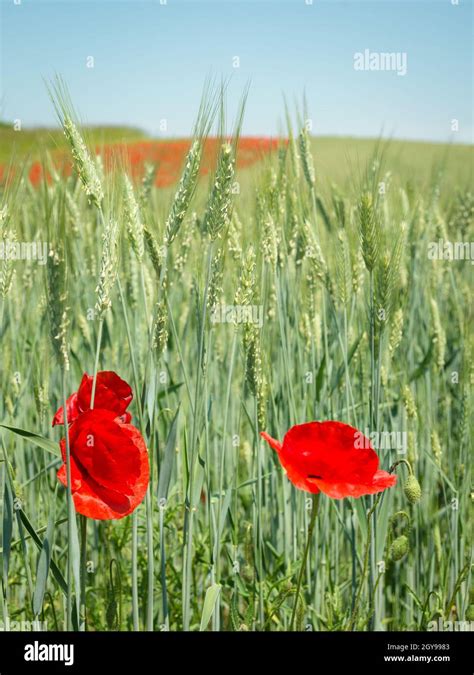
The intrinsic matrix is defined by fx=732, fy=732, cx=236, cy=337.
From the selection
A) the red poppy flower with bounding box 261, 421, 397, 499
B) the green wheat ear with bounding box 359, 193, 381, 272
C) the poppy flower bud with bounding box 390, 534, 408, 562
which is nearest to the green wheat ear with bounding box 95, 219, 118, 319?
the red poppy flower with bounding box 261, 421, 397, 499

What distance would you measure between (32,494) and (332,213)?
803 millimetres

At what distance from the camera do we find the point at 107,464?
893 millimetres

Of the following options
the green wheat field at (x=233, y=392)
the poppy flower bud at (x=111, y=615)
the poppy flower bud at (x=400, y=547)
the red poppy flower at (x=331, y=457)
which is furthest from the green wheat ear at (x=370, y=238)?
the poppy flower bud at (x=111, y=615)

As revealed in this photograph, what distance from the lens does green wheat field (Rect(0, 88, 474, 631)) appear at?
3.08 ft

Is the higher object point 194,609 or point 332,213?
point 332,213

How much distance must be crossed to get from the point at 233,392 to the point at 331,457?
771 mm

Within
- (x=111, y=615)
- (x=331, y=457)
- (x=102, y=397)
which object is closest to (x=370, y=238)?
(x=331, y=457)

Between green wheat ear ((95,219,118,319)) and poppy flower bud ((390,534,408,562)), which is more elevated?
green wheat ear ((95,219,118,319))

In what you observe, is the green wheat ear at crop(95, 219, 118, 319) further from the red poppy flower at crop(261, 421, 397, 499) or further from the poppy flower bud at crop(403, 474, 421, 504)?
the poppy flower bud at crop(403, 474, 421, 504)

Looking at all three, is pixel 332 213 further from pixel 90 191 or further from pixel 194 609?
pixel 194 609

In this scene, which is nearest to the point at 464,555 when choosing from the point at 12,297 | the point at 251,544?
the point at 251,544

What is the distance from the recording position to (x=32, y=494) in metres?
1.42

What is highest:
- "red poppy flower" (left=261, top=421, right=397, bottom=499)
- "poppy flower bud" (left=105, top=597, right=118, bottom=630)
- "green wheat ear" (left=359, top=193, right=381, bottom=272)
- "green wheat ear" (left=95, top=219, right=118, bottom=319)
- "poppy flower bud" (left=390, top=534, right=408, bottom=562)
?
"green wheat ear" (left=359, top=193, right=381, bottom=272)

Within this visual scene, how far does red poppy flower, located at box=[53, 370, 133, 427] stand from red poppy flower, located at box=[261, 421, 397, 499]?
206mm
